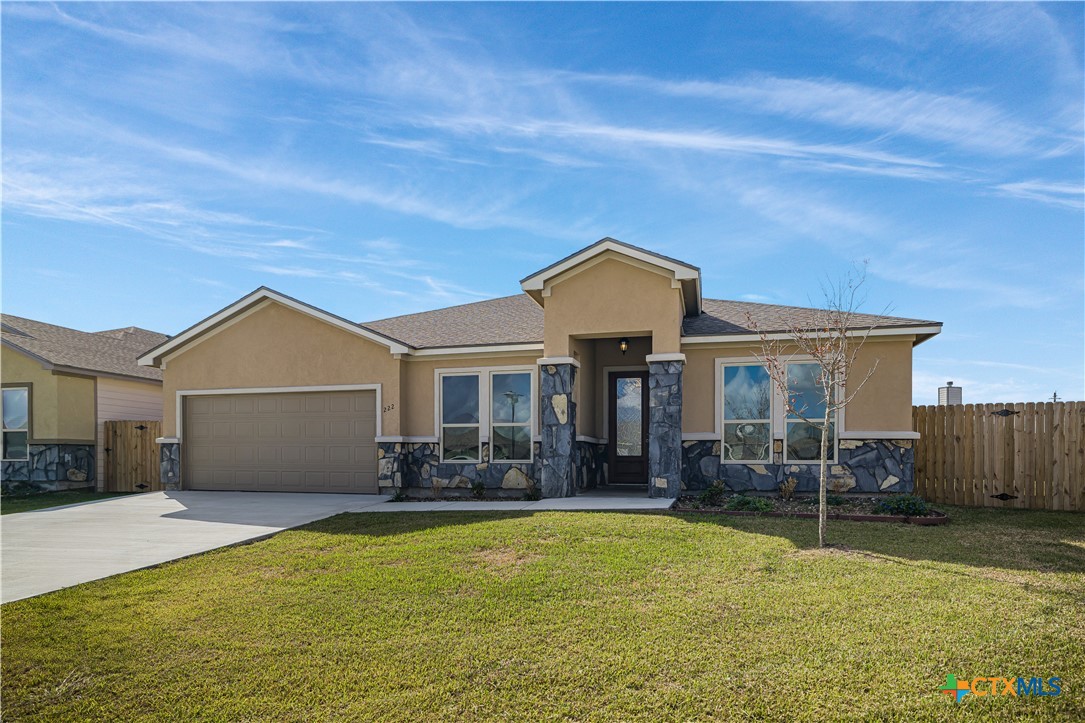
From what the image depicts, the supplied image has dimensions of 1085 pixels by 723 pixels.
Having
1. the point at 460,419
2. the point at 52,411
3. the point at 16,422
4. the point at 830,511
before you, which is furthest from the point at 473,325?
the point at 16,422

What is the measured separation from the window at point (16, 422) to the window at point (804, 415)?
18471mm

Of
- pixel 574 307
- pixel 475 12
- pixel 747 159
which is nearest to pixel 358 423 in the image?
pixel 574 307

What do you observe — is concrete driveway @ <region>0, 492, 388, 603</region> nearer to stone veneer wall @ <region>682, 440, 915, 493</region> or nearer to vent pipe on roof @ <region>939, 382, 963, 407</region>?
stone veneer wall @ <region>682, 440, 915, 493</region>

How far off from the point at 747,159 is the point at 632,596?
30.6 ft

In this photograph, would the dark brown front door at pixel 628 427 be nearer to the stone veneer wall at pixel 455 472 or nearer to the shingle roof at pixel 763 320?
the stone veneer wall at pixel 455 472

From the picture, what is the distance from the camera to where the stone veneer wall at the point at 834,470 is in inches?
488

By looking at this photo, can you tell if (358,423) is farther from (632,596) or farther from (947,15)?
(947,15)

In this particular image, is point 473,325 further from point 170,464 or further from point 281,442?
point 170,464

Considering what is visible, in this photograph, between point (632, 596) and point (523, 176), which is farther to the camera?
point (523, 176)

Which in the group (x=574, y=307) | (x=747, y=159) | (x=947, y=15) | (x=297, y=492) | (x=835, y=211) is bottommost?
(x=297, y=492)

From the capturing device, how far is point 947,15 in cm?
1005

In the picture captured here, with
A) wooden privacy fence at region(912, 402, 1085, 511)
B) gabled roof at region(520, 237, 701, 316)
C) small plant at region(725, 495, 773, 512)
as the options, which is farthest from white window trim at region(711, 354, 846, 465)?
small plant at region(725, 495, 773, 512)

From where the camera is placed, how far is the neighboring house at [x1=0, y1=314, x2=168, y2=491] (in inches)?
677

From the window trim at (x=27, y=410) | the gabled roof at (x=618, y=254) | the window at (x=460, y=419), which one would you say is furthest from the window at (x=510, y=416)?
the window trim at (x=27, y=410)
